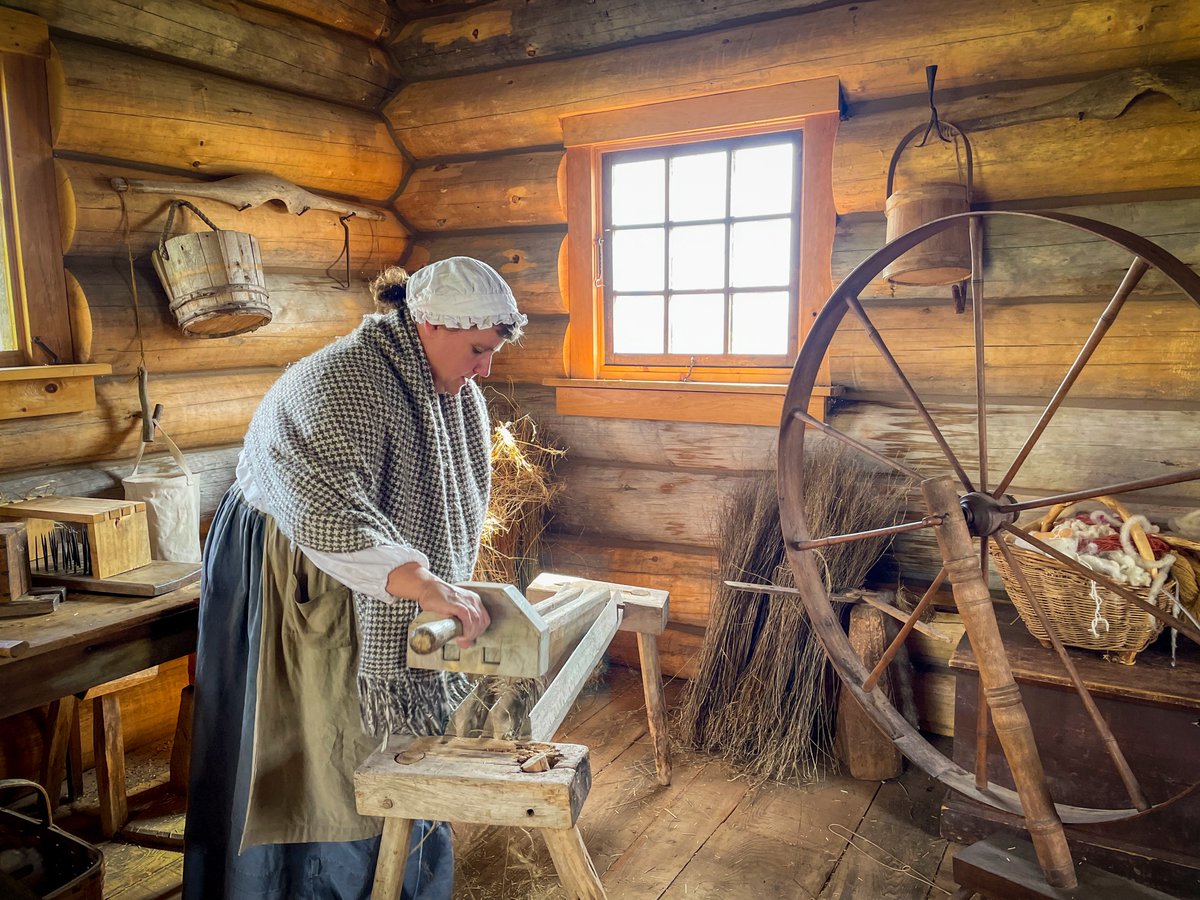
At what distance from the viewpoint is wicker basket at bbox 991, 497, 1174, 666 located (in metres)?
2.07

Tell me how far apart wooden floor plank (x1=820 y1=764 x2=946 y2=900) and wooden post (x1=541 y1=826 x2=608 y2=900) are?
94 cm

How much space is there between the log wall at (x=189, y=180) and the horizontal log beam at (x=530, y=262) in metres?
0.47

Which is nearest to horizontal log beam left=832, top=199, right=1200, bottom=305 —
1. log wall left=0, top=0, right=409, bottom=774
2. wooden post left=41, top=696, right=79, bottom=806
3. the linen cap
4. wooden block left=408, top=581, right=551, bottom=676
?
the linen cap

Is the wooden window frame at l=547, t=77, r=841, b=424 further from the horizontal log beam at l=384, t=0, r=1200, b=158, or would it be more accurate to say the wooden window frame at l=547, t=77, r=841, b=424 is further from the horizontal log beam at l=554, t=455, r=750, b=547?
the horizontal log beam at l=554, t=455, r=750, b=547

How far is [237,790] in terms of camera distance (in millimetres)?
1806

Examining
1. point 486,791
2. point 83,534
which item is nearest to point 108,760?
point 83,534

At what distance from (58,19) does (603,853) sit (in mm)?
2841

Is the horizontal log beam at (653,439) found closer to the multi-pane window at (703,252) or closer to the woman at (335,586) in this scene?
the multi-pane window at (703,252)

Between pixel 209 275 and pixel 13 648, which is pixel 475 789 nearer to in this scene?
pixel 13 648

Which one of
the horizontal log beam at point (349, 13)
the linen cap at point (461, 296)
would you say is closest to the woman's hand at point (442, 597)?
the linen cap at point (461, 296)

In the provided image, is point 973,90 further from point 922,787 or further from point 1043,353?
point 922,787

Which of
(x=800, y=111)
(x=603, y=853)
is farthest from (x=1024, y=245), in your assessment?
(x=603, y=853)

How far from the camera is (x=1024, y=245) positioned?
2.57 m

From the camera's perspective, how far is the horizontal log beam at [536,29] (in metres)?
2.96
